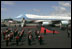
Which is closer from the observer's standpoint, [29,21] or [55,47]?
[55,47]

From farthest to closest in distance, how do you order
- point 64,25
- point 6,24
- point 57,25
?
point 6,24, point 57,25, point 64,25

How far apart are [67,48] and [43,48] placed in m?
3.56

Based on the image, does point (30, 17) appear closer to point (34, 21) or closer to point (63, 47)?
point (34, 21)

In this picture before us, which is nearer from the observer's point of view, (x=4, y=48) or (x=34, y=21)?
(x=4, y=48)

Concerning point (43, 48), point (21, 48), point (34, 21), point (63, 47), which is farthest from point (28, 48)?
point (34, 21)

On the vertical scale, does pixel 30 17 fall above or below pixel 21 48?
above

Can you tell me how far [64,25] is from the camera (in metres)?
39.9

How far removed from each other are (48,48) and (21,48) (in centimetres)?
392

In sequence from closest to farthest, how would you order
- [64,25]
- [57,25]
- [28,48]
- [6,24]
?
[28,48] < [64,25] < [57,25] < [6,24]

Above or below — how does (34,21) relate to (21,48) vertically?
above

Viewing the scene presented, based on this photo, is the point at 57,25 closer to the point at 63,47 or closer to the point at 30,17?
the point at 30,17

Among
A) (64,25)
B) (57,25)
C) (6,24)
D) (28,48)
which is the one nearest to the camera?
(28,48)

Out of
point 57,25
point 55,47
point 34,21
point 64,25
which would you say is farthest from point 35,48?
point 34,21

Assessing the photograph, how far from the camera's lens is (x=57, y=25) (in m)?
47.4
